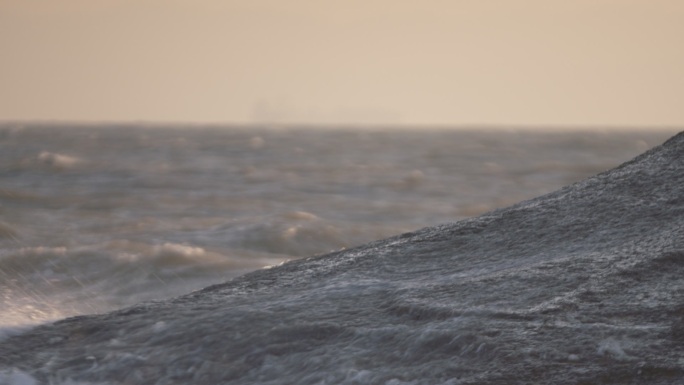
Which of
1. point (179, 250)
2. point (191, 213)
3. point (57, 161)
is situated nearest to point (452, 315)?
point (179, 250)

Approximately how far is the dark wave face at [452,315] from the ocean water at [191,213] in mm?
872

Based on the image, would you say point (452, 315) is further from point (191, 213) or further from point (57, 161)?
point (57, 161)

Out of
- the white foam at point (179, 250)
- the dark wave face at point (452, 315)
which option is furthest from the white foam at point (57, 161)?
the dark wave face at point (452, 315)

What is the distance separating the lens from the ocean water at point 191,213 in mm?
7273

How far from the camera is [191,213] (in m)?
13.7

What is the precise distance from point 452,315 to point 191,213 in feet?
35.7

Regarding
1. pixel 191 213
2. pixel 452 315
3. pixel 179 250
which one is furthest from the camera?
pixel 191 213

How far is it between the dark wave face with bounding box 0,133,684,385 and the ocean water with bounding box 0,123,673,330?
2.86 ft

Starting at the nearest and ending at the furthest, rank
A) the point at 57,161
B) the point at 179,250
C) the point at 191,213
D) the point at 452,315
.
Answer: the point at 452,315 < the point at 179,250 < the point at 191,213 < the point at 57,161

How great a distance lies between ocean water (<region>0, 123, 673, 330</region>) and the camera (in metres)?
7.27

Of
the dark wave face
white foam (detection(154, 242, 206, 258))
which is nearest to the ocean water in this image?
white foam (detection(154, 242, 206, 258))

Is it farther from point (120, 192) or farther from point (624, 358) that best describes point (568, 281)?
point (120, 192)

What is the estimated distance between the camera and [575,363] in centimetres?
269

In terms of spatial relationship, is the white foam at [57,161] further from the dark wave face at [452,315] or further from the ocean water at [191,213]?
the dark wave face at [452,315]
